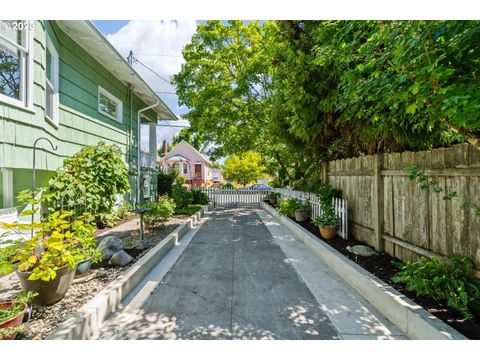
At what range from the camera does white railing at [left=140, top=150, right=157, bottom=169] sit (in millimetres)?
10445

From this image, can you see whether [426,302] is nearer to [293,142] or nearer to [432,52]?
[432,52]

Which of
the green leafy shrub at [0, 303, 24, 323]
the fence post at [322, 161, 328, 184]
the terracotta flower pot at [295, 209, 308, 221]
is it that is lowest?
the green leafy shrub at [0, 303, 24, 323]

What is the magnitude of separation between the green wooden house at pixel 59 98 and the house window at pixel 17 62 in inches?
0.4

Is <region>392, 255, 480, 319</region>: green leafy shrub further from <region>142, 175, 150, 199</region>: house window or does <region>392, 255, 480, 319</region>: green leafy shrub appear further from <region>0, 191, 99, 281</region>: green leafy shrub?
<region>142, 175, 150, 199</region>: house window

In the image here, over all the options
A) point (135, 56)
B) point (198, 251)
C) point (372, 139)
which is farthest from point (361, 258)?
point (135, 56)

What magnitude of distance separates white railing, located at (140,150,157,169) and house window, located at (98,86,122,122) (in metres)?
2.21

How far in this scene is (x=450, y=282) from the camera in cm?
254

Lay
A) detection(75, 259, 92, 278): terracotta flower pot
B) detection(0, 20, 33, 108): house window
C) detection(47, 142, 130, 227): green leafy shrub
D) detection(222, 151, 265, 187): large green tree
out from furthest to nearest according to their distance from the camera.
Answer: detection(222, 151, 265, 187): large green tree < detection(47, 142, 130, 227): green leafy shrub < detection(0, 20, 33, 108): house window < detection(75, 259, 92, 278): terracotta flower pot

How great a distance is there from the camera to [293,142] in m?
7.16

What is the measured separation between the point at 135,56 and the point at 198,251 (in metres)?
13.1

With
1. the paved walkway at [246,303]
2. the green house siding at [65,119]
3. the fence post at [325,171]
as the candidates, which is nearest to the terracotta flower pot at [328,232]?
the paved walkway at [246,303]

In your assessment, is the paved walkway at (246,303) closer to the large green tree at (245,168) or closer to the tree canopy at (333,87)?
the tree canopy at (333,87)

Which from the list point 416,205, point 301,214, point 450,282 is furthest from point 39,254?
point 301,214

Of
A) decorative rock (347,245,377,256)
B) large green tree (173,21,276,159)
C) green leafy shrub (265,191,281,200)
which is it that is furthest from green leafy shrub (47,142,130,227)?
green leafy shrub (265,191,281,200)
